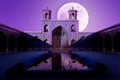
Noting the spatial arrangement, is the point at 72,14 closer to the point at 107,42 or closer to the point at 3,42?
the point at 107,42

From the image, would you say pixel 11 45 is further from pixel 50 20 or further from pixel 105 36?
pixel 105 36

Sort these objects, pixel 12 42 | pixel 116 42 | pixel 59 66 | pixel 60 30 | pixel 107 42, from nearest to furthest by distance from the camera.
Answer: pixel 59 66 → pixel 116 42 → pixel 12 42 → pixel 107 42 → pixel 60 30

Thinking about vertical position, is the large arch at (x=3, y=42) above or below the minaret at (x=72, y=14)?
below

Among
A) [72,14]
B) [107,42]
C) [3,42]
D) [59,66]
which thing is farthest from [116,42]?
[59,66]

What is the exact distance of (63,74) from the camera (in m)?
5.73

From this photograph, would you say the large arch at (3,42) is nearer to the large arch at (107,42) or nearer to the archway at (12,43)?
the archway at (12,43)

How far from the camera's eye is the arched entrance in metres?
29.0

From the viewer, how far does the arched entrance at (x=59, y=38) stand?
28969 millimetres

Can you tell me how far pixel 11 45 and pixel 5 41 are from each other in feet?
9.75

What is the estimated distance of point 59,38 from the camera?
1160 inches

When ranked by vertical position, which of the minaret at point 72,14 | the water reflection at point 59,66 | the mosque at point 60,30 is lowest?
the water reflection at point 59,66

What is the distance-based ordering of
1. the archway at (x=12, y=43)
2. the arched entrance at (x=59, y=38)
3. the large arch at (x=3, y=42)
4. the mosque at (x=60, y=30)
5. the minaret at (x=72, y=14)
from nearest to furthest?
the large arch at (x=3, y=42), the archway at (x=12, y=43), the mosque at (x=60, y=30), the arched entrance at (x=59, y=38), the minaret at (x=72, y=14)

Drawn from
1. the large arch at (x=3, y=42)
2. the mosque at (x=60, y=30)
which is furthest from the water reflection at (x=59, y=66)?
the mosque at (x=60, y=30)

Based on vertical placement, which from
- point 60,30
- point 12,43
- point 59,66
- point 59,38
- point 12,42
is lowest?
point 59,66
